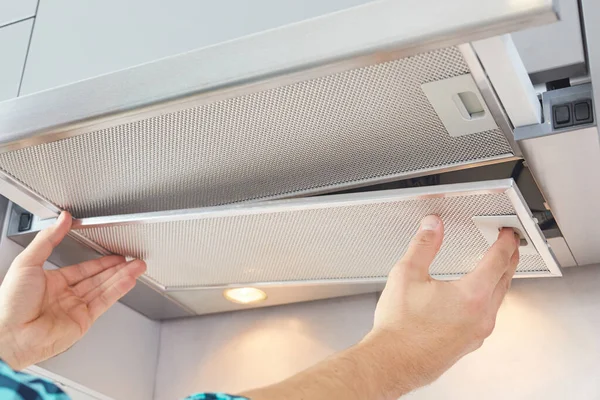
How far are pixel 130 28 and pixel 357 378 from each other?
23.6 inches

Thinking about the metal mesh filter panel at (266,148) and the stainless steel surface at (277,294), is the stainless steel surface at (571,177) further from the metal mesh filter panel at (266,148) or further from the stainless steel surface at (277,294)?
the stainless steel surface at (277,294)

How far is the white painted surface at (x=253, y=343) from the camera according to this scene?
1339 mm

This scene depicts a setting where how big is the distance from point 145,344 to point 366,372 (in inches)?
34.7

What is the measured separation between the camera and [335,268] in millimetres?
1084

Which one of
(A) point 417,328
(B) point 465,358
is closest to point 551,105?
(A) point 417,328

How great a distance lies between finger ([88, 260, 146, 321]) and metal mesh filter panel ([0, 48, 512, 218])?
4.7 inches

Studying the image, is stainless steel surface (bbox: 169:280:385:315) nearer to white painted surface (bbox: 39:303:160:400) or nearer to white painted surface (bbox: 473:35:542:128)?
white painted surface (bbox: 39:303:160:400)

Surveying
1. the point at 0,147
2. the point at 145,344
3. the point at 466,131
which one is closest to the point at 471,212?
the point at 466,131

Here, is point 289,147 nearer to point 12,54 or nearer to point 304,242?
point 304,242

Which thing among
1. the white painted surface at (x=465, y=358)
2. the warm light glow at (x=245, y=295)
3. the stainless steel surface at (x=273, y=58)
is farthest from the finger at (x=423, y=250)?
the warm light glow at (x=245, y=295)

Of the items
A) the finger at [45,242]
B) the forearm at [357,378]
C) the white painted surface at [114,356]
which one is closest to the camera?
the forearm at [357,378]

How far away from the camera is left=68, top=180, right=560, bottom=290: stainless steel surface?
86 centimetres

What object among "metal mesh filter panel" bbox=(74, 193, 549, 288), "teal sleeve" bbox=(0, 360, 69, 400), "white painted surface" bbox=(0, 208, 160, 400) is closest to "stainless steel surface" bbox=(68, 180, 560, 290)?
"metal mesh filter panel" bbox=(74, 193, 549, 288)

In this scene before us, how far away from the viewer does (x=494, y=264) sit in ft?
2.76
